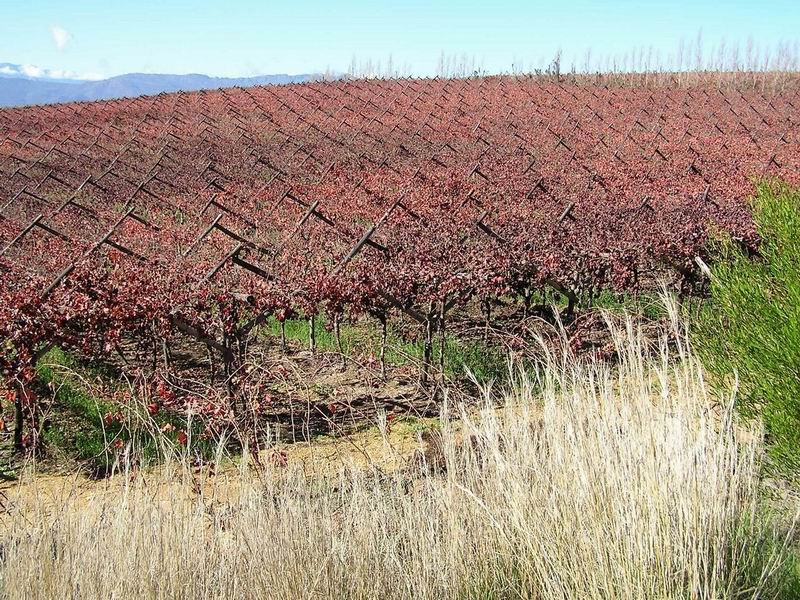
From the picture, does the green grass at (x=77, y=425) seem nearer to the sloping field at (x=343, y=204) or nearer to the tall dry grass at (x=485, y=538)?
the sloping field at (x=343, y=204)

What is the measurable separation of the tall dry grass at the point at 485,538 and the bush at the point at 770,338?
3.28ft

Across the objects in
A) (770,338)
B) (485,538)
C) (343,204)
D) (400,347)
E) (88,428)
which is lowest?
(88,428)

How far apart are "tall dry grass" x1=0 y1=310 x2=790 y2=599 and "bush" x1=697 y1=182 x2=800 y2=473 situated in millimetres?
999

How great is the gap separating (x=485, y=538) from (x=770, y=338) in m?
2.21

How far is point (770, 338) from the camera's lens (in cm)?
420

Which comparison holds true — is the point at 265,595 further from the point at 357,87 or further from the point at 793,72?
the point at 793,72

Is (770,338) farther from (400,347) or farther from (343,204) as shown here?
(343,204)

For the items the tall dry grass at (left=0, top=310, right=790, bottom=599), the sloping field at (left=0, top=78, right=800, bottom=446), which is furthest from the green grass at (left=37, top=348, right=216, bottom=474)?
the tall dry grass at (left=0, top=310, right=790, bottom=599)

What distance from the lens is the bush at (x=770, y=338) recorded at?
159 inches

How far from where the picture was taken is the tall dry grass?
2703mm

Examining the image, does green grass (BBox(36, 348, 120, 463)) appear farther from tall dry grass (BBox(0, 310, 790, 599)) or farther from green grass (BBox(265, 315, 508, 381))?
tall dry grass (BBox(0, 310, 790, 599))

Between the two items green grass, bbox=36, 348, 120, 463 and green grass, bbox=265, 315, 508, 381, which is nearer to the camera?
green grass, bbox=36, 348, 120, 463

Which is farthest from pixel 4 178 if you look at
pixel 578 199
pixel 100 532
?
pixel 100 532

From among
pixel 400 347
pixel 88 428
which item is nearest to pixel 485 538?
pixel 88 428
